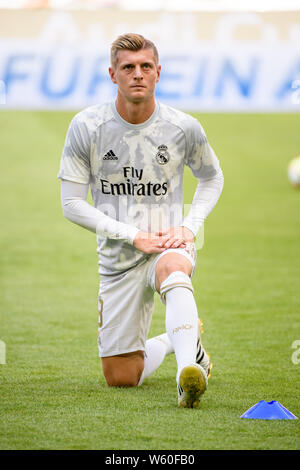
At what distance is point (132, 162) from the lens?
177 inches

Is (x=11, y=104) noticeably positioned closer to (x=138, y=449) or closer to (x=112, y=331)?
(x=112, y=331)

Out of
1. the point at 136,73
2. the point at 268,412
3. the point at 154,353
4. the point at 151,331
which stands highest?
the point at 136,73

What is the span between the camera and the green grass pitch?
11.4ft

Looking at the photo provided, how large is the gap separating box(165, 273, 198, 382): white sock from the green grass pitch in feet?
1.00

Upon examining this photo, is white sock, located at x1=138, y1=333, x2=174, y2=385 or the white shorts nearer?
the white shorts

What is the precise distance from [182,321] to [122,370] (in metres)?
0.77

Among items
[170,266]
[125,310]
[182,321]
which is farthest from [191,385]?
[125,310]

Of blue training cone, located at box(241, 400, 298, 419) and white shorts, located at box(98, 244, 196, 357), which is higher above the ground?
white shorts, located at box(98, 244, 196, 357)

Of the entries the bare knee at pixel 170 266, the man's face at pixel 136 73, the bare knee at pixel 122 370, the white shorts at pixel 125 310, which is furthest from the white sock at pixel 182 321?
the man's face at pixel 136 73

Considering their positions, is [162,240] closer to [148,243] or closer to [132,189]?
[148,243]

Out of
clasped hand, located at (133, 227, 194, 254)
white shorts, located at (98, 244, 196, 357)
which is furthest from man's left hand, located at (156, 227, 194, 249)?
white shorts, located at (98, 244, 196, 357)

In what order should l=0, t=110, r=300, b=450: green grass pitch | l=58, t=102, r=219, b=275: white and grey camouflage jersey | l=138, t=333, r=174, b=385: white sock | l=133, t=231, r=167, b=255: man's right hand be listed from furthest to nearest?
l=138, t=333, r=174, b=385: white sock, l=58, t=102, r=219, b=275: white and grey camouflage jersey, l=133, t=231, r=167, b=255: man's right hand, l=0, t=110, r=300, b=450: green grass pitch

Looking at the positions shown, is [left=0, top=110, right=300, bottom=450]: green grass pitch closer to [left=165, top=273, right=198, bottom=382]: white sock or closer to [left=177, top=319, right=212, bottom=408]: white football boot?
[left=177, top=319, right=212, bottom=408]: white football boot
